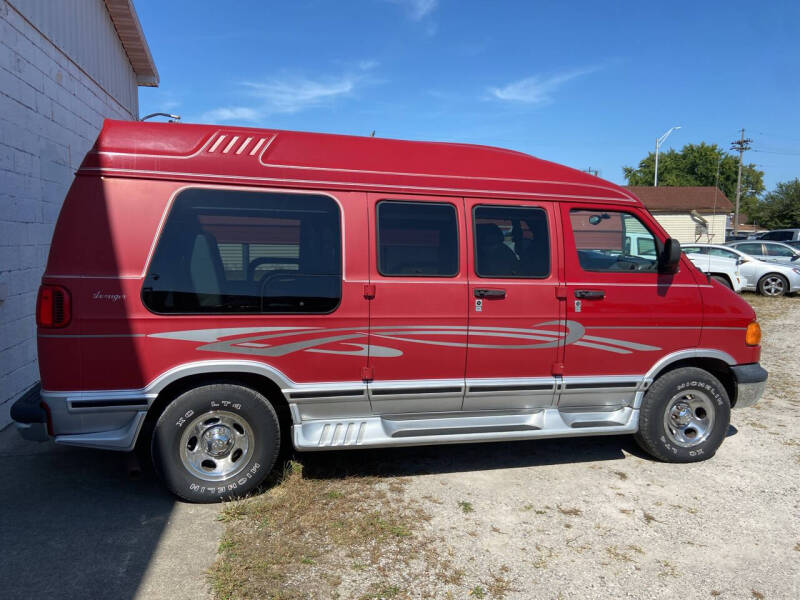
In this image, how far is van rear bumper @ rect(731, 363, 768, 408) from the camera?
4781 mm

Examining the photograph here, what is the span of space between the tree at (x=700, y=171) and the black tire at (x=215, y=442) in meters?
82.0

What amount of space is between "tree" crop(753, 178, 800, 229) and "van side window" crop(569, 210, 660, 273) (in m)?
55.4

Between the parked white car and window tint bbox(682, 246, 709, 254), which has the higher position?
window tint bbox(682, 246, 709, 254)

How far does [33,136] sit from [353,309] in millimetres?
4258

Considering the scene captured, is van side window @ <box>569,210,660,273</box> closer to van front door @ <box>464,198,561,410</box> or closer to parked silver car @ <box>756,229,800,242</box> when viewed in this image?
van front door @ <box>464,198,561,410</box>

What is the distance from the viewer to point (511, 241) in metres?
4.42

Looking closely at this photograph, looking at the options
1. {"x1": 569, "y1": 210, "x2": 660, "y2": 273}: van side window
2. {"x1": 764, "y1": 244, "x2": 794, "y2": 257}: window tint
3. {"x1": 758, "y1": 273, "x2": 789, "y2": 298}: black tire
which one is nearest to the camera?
{"x1": 569, "y1": 210, "x2": 660, "y2": 273}: van side window

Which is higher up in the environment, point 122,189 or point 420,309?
point 122,189

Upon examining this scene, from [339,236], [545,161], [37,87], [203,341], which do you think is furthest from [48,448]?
[545,161]

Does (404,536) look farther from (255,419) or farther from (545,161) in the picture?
(545,161)

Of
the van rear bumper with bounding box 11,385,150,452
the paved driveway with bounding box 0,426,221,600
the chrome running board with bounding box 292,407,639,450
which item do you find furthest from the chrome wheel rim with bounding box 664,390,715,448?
the van rear bumper with bounding box 11,385,150,452

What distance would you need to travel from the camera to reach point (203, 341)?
3777 millimetres

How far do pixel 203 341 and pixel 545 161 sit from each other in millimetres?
2890

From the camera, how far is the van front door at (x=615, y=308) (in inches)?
176
